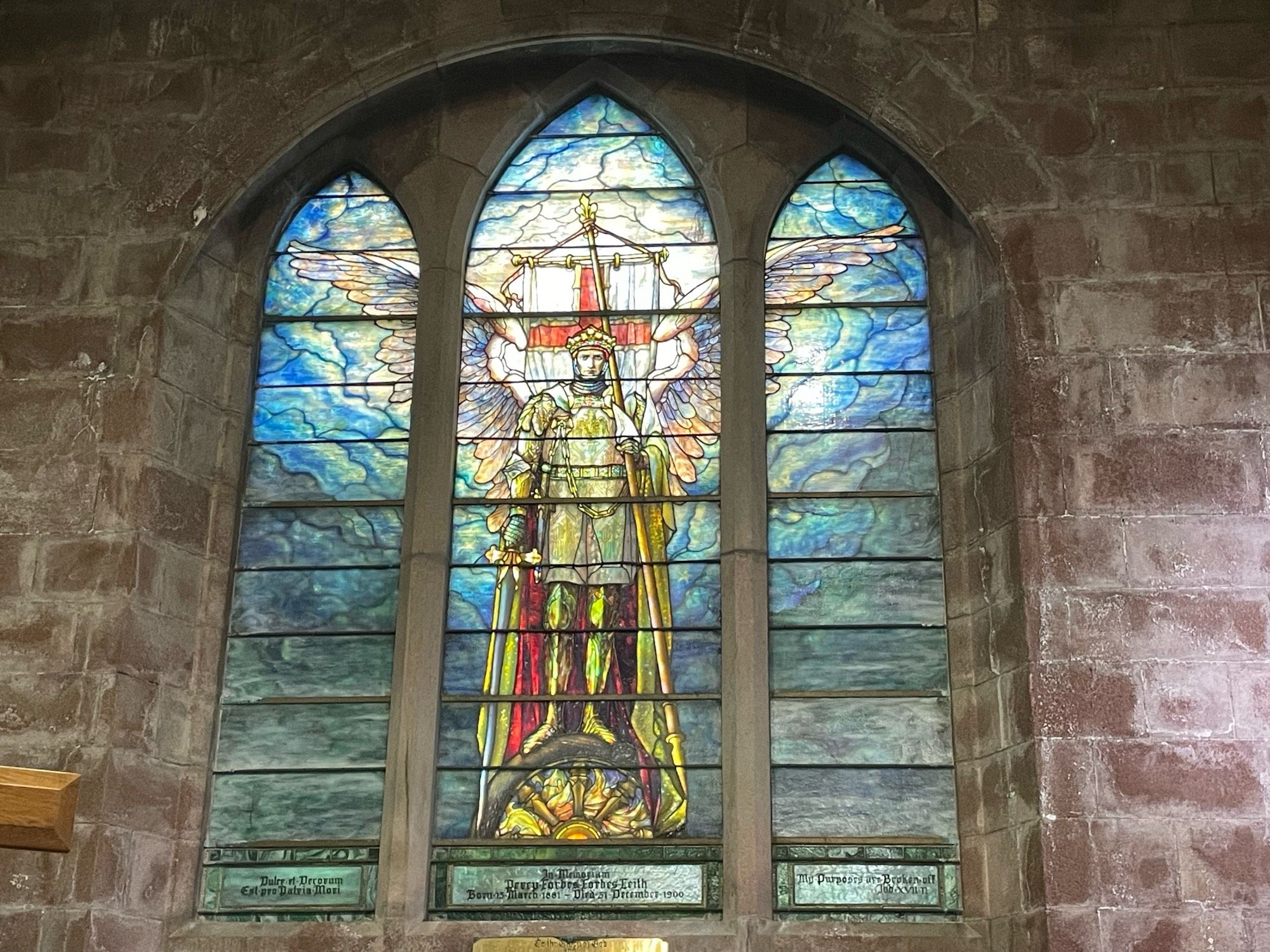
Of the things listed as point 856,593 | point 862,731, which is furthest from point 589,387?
point 862,731

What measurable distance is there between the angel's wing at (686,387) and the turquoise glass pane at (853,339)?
0.29 metres

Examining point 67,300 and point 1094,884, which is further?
point 67,300

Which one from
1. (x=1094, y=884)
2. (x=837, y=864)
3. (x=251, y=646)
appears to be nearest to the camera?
(x=1094, y=884)

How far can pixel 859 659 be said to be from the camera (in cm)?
771

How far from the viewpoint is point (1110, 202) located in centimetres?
780

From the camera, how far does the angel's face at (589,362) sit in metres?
8.33

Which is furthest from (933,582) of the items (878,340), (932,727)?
(878,340)

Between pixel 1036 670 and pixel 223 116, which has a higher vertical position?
pixel 223 116

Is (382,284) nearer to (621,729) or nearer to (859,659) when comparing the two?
(621,729)

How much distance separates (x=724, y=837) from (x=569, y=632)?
1.07 metres

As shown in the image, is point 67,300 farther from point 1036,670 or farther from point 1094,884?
point 1094,884

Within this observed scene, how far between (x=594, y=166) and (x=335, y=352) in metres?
1.46

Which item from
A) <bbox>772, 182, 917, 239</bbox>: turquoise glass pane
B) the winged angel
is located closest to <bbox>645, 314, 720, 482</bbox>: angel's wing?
the winged angel

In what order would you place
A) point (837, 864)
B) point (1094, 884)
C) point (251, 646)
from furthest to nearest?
point (251, 646), point (837, 864), point (1094, 884)
